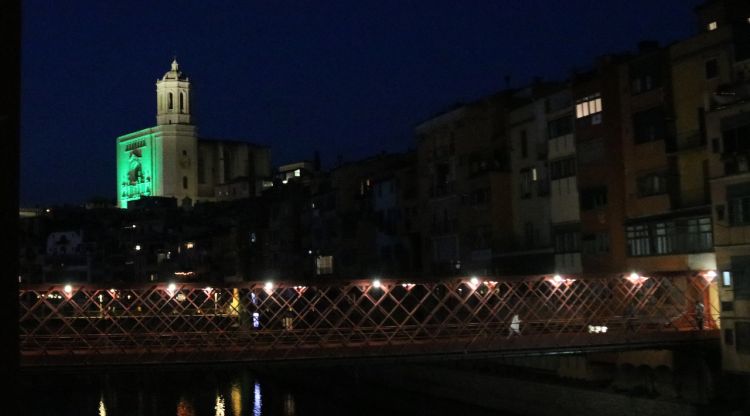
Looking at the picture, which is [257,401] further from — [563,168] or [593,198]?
[593,198]

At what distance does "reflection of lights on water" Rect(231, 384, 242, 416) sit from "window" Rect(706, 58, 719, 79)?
101ft

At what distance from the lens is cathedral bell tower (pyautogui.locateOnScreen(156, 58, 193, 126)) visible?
183375 millimetres

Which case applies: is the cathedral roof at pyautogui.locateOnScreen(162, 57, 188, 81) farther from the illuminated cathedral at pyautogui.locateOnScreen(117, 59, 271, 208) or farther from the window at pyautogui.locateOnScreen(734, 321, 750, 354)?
the window at pyautogui.locateOnScreen(734, 321, 750, 354)

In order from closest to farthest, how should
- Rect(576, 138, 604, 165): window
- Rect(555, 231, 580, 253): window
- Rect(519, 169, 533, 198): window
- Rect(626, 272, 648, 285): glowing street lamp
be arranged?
Rect(626, 272, 648, 285): glowing street lamp < Rect(576, 138, 604, 165): window < Rect(555, 231, 580, 253): window < Rect(519, 169, 533, 198): window

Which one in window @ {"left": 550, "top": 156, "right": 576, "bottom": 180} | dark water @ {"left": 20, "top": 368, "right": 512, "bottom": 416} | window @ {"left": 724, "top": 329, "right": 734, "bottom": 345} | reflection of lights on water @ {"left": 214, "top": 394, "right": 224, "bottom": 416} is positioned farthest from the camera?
reflection of lights on water @ {"left": 214, "top": 394, "right": 224, "bottom": 416}

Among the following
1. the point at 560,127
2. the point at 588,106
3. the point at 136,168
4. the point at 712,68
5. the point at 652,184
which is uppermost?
the point at 136,168

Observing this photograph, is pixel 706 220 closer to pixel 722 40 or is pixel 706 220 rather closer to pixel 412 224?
pixel 722 40

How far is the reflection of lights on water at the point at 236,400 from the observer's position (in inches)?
2238

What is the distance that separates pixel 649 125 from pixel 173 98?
153 meters

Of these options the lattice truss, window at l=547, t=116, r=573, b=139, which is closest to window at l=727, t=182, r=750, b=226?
the lattice truss

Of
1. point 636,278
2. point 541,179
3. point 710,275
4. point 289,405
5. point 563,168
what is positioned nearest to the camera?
point 710,275

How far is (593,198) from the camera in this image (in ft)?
153

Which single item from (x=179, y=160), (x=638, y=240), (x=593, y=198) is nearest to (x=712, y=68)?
(x=638, y=240)

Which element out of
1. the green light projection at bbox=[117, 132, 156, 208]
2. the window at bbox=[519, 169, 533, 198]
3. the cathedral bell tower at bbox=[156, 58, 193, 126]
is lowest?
the window at bbox=[519, 169, 533, 198]
